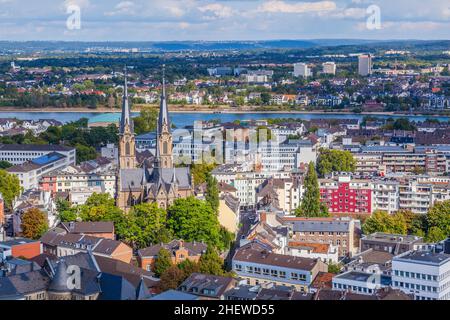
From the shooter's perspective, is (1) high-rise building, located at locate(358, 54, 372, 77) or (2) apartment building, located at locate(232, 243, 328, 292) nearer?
(2) apartment building, located at locate(232, 243, 328, 292)

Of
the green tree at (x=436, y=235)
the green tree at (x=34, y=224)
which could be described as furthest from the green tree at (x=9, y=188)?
the green tree at (x=436, y=235)

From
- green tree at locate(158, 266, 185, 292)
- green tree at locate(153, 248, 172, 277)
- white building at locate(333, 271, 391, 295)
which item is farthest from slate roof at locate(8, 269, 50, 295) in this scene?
white building at locate(333, 271, 391, 295)

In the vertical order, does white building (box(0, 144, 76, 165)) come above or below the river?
above

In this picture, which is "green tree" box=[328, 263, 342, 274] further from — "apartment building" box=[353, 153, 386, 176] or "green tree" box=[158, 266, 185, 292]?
"apartment building" box=[353, 153, 386, 176]

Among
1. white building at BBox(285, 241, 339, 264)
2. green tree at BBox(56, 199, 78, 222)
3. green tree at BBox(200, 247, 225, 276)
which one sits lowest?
white building at BBox(285, 241, 339, 264)

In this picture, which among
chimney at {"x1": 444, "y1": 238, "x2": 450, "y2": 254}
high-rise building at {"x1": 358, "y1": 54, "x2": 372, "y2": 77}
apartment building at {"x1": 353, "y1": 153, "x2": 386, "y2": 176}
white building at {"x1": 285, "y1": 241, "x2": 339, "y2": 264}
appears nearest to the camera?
chimney at {"x1": 444, "y1": 238, "x2": 450, "y2": 254}

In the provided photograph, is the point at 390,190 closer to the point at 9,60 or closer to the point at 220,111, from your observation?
the point at 220,111

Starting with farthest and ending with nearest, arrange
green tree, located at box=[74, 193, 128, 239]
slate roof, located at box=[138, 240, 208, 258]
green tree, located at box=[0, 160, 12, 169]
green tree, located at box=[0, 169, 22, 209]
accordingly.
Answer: green tree, located at box=[0, 160, 12, 169] → green tree, located at box=[0, 169, 22, 209] → green tree, located at box=[74, 193, 128, 239] → slate roof, located at box=[138, 240, 208, 258]
